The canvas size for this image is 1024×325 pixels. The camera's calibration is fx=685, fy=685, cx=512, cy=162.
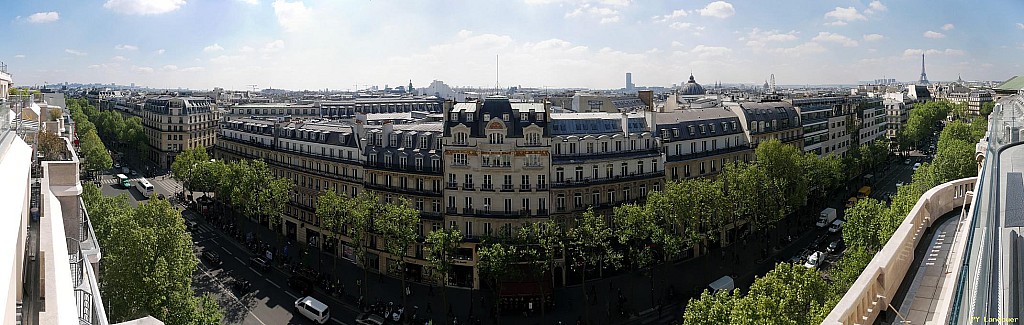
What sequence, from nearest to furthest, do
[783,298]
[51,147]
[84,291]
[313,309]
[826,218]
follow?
1. [84,291]
2. [783,298]
3. [51,147]
4. [313,309]
5. [826,218]

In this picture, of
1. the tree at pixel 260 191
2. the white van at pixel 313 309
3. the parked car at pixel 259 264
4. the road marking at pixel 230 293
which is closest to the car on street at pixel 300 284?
the road marking at pixel 230 293

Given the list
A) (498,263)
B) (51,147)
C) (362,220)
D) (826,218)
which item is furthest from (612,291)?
(51,147)

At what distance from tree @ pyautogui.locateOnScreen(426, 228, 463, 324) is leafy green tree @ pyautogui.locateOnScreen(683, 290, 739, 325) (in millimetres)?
16134

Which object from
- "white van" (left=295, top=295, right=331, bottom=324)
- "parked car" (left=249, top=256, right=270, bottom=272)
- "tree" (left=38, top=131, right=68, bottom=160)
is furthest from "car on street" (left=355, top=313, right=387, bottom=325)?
"tree" (left=38, top=131, right=68, bottom=160)

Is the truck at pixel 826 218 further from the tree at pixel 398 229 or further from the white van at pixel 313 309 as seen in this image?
the white van at pixel 313 309

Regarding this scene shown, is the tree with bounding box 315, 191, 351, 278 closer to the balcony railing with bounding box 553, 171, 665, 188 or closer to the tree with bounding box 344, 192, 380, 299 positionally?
the tree with bounding box 344, 192, 380, 299

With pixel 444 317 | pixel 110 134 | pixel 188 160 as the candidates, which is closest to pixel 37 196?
pixel 444 317

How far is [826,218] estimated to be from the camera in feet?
164

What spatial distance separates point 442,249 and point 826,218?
31022mm

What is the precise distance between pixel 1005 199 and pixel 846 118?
67615 millimetres

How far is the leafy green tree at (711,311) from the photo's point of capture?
18.0 metres

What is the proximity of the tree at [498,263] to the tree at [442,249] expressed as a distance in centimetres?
146

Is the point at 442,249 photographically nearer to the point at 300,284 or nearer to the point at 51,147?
the point at 300,284

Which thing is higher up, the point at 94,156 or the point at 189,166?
the point at 94,156
